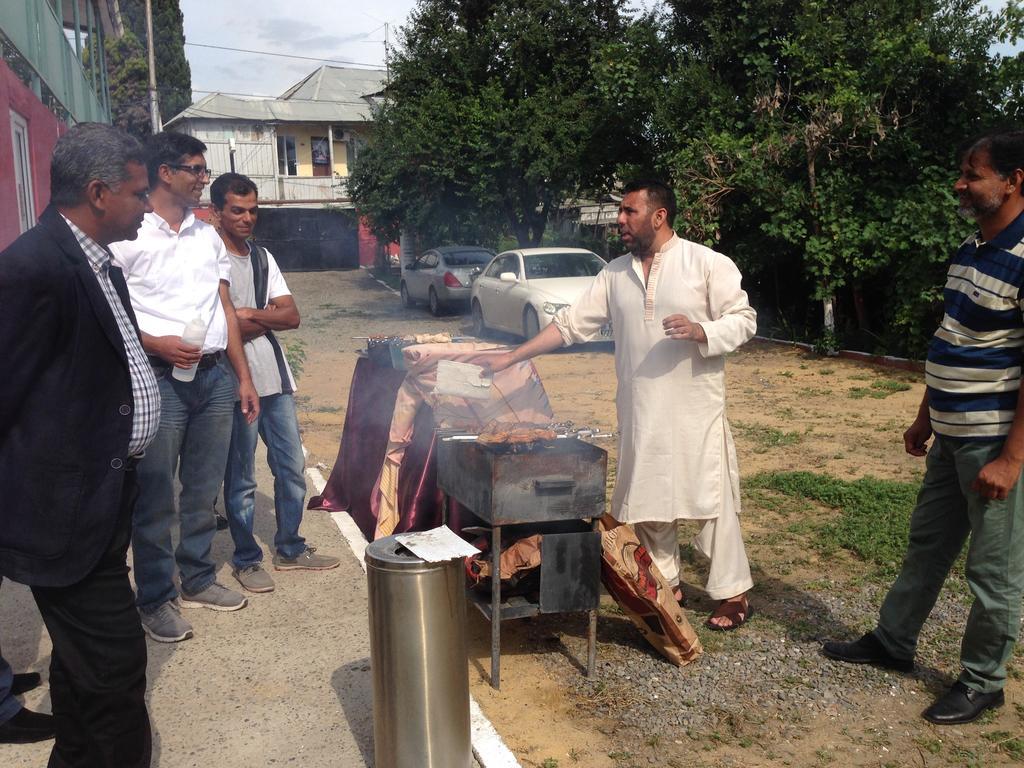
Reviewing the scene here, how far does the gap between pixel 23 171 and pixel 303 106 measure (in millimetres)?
36957

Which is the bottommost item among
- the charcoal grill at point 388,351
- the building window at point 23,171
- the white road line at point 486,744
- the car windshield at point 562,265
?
the white road line at point 486,744

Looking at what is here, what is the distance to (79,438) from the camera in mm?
2701

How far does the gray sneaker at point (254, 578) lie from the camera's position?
195 inches

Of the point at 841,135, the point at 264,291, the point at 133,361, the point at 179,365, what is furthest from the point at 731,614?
the point at 841,135

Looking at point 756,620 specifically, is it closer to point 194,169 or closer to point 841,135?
point 194,169

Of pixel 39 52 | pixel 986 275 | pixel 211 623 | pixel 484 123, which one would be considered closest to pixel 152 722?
pixel 211 623

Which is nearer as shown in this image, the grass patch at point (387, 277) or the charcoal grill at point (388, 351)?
the charcoal grill at point (388, 351)

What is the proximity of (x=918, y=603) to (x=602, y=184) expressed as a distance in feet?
47.5

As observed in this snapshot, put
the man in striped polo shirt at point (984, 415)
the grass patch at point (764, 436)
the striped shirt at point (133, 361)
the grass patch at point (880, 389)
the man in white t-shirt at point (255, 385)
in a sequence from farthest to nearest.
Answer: the grass patch at point (880, 389), the grass patch at point (764, 436), the man in white t-shirt at point (255, 385), the man in striped polo shirt at point (984, 415), the striped shirt at point (133, 361)

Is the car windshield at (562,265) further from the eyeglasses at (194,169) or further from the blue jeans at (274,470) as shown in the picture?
the eyeglasses at (194,169)

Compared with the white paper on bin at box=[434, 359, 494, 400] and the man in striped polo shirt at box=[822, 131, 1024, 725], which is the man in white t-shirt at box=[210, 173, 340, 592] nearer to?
the white paper on bin at box=[434, 359, 494, 400]

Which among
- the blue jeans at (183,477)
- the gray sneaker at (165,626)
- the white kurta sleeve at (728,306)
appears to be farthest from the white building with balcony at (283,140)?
the white kurta sleeve at (728,306)

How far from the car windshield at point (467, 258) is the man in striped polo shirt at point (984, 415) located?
18.0 metres

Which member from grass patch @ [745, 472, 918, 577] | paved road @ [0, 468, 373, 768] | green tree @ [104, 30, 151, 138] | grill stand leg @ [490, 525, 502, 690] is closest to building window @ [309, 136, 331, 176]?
green tree @ [104, 30, 151, 138]
